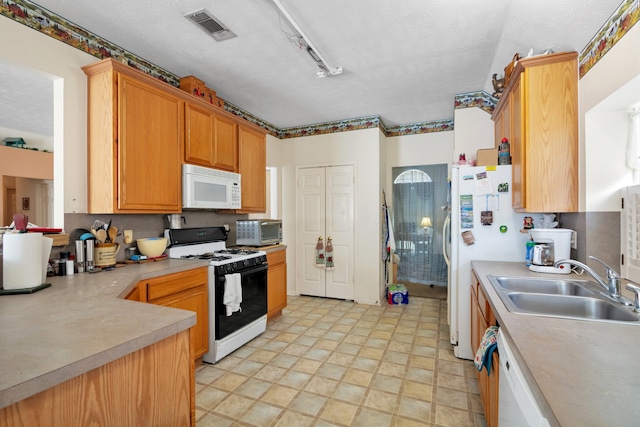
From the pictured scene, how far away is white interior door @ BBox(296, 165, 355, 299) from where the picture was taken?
14.8 ft

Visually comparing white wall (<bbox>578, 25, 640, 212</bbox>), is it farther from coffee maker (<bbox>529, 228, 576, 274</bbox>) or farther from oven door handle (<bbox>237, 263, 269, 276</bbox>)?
oven door handle (<bbox>237, 263, 269, 276</bbox>)

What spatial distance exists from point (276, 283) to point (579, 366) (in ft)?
9.90

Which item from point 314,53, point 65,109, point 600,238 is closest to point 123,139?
point 65,109

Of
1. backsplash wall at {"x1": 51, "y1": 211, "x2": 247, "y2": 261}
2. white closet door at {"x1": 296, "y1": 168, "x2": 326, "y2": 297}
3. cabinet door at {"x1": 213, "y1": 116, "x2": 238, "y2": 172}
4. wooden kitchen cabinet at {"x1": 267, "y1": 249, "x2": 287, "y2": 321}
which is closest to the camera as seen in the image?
backsplash wall at {"x1": 51, "y1": 211, "x2": 247, "y2": 261}

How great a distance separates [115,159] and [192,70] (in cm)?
122

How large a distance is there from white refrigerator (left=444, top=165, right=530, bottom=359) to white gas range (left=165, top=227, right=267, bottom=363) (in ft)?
6.21

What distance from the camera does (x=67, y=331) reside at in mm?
1006

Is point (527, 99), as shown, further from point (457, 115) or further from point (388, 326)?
point (388, 326)

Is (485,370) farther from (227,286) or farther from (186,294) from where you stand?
(186,294)

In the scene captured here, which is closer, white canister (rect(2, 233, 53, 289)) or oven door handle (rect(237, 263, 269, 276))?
white canister (rect(2, 233, 53, 289))

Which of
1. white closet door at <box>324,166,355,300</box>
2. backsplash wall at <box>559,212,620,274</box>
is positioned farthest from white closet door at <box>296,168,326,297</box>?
backsplash wall at <box>559,212,620,274</box>

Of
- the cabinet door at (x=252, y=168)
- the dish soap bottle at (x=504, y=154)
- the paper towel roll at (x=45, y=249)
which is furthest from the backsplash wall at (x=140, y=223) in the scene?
the dish soap bottle at (x=504, y=154)

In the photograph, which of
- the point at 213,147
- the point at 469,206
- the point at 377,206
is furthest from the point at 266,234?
the point at 469,206

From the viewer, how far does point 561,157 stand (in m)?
2.05
